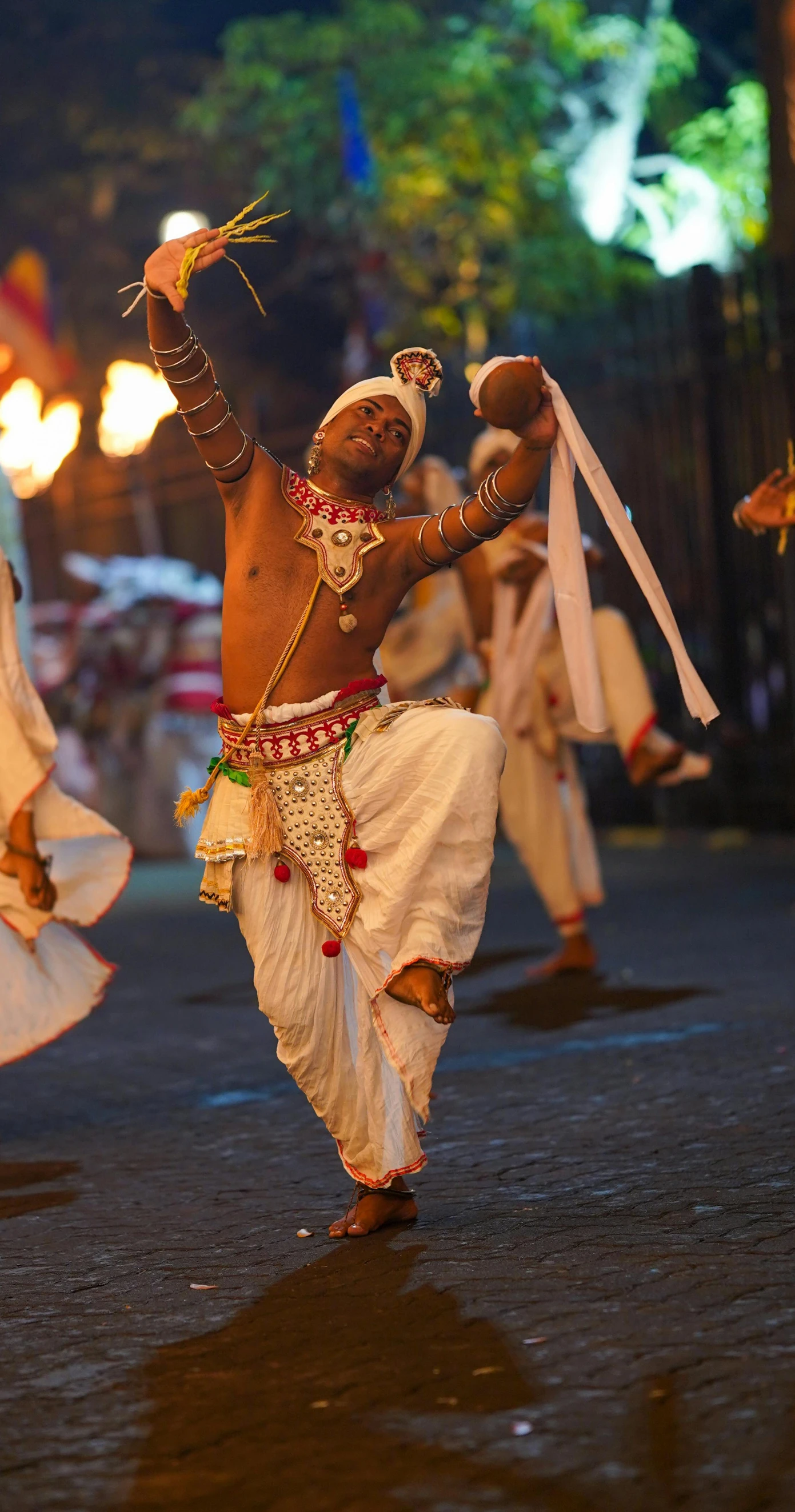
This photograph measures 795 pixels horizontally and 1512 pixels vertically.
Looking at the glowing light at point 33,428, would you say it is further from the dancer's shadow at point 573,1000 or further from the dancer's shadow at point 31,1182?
the dancer's shadow at point 31,1182

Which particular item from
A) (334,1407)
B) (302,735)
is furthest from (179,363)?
(334,1407)

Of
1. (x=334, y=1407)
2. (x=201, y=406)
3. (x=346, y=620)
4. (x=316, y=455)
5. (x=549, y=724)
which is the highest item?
(x=201, y=406)

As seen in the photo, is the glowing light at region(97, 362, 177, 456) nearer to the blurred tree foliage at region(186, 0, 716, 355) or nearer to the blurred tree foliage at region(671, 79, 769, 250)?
the blurred tree foliage at region(186, 0, 716, 355)

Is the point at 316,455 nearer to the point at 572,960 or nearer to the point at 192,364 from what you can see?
the point at 192,364

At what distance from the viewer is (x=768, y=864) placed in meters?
11.4

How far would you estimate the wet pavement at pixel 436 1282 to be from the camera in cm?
272

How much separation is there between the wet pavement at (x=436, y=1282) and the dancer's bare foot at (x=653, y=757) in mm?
1196

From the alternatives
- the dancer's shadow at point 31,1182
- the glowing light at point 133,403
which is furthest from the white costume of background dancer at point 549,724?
the glowing light at point 133,403

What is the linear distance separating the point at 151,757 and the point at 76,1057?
8.47 meters

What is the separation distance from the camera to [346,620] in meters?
4.33

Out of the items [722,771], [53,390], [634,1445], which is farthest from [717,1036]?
[53,390]

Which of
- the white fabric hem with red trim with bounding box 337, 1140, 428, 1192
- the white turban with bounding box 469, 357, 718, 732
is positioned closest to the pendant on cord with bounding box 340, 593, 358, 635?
the white turban with bounding box 469, 357, 718, 732

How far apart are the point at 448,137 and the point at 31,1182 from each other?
15.0 metres

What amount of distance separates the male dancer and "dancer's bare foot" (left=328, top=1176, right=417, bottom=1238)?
377cm
